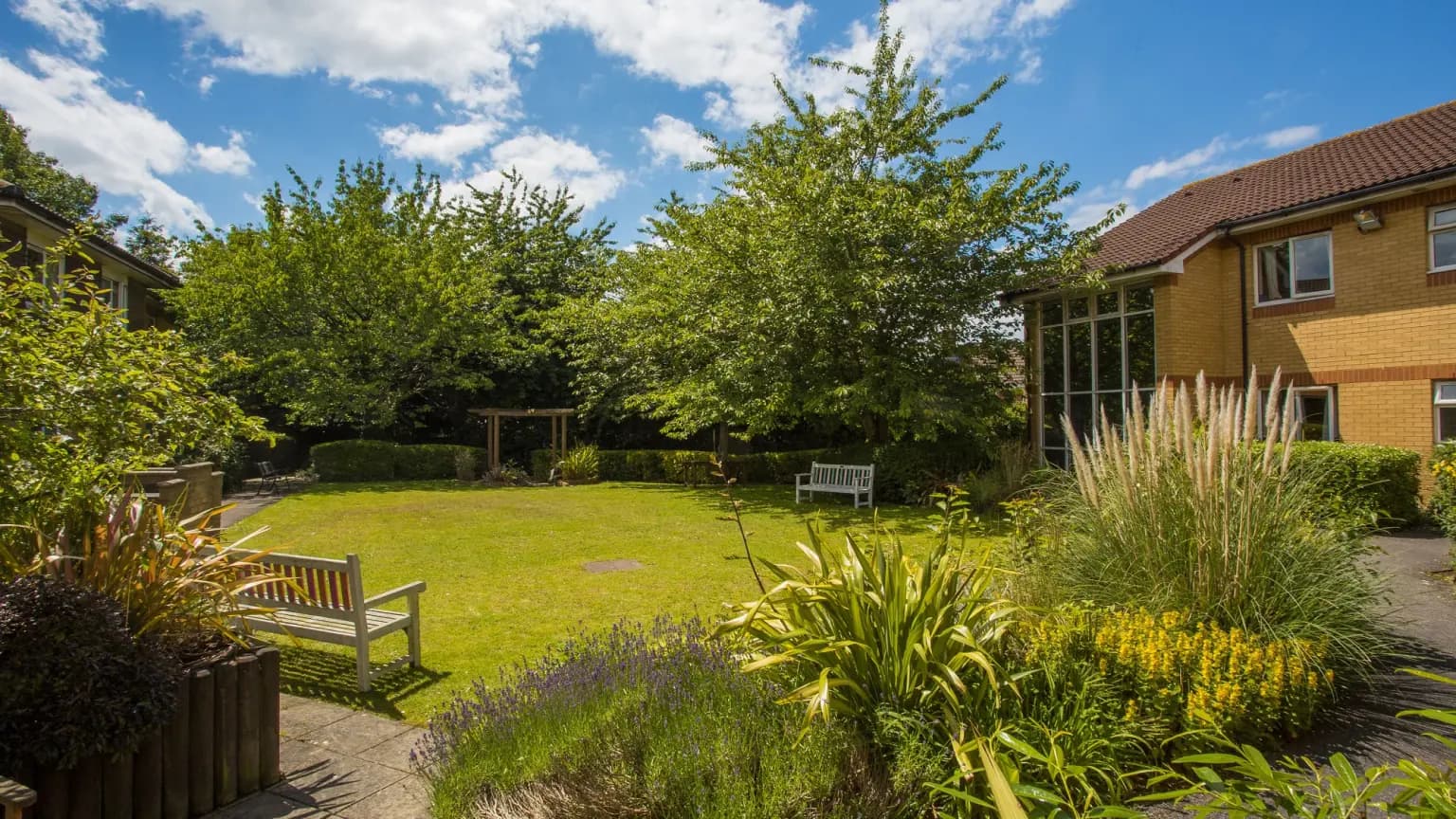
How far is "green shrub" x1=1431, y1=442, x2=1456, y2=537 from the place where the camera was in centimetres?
782

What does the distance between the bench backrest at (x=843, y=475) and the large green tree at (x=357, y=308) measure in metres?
11.2

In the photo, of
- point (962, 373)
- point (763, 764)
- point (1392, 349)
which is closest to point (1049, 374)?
point (962, 373)

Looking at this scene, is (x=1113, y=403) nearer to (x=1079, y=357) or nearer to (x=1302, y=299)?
(x=1079, y=357)

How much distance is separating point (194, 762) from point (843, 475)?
44.7ft

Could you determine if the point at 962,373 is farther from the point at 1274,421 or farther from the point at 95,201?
the point at 95,201

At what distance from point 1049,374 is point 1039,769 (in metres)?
15.9

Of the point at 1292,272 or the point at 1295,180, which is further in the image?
the point at 1295,180

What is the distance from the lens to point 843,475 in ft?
52.4

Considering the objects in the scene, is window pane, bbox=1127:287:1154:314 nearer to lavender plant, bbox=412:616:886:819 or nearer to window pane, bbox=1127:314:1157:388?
window pane, bbox=1127:314:1157:388

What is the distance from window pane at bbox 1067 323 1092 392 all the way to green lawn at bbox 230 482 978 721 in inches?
220

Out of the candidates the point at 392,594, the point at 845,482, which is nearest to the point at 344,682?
the point at 392,594

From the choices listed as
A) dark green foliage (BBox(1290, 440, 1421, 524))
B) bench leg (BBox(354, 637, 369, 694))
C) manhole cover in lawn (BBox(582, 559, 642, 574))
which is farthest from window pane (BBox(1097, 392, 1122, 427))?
bench leg (BBox(354, 637, 369, 694))

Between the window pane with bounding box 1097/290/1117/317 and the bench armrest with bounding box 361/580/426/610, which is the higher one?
the window pane with bounding box 1097/290/1117/317

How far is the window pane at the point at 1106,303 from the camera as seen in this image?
15961 mm
